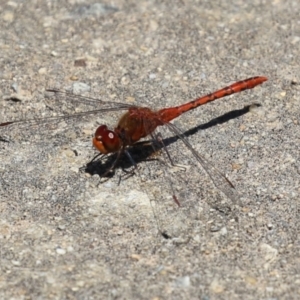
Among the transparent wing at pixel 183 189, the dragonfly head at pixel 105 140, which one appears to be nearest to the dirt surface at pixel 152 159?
the transparent wing at pixel 183 189

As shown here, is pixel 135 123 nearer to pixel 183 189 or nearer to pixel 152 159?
pixel 152 159

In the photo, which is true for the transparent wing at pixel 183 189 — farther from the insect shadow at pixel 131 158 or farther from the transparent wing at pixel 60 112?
the transparent wing at pixel 60 112

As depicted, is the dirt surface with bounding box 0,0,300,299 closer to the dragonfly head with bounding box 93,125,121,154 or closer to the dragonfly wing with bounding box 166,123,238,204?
the dragonfly wing with bounding box 166,123,238,204

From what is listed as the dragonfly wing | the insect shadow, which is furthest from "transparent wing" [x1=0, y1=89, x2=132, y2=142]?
the dragonfly wing

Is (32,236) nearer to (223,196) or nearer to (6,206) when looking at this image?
(6,206)

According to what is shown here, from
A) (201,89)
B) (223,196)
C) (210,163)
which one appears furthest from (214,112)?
(223,196)

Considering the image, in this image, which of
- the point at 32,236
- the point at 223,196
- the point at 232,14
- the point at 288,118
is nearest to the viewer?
the point at 32,236
